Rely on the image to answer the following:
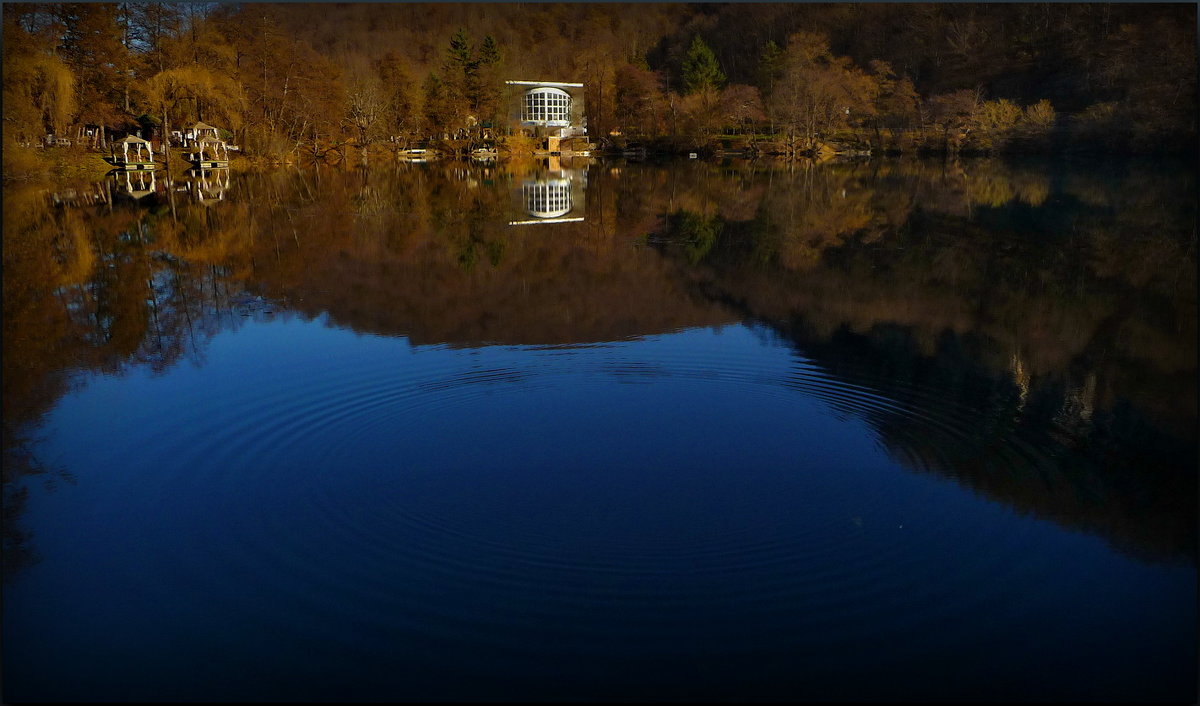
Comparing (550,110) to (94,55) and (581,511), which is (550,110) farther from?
(581,511)

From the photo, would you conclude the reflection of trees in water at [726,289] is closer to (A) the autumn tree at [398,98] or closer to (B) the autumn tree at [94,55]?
(B) the autumn tree at [94,55]

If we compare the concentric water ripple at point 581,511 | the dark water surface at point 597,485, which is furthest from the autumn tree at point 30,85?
the concentric water ripple at point 581,511

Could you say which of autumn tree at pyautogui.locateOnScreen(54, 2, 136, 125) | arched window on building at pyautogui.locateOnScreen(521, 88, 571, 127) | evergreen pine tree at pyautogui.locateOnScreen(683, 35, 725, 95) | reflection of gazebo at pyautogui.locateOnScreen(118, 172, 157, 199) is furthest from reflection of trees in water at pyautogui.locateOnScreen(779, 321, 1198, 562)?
arched window on building at pyautogui.locateOnScreen(521, 88, 571, 127)

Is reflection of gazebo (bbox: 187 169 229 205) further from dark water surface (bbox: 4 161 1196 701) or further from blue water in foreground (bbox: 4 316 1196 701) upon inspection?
blue water in foreground (bbox: 4 316 1196 701)

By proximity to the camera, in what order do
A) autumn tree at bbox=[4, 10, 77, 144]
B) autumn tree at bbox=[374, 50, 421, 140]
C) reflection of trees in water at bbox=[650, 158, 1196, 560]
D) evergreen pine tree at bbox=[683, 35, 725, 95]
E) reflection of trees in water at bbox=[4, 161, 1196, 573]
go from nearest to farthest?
reflection of trees in water at bbox=[650, 158, 1196, 560] < reflection of trees in water at bbox=[4, 161, 1196, 573] < autumn tree at bbox=[4, 10, 77, 144] < autumn tree at bbox=[374, 50, 421, 140] < evergreen pine tree at bbox=[683, 35, 725, 95]

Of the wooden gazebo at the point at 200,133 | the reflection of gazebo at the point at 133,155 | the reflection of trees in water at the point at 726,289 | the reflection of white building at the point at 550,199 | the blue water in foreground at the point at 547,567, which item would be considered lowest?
the blue water in foreground at the point at 547,567

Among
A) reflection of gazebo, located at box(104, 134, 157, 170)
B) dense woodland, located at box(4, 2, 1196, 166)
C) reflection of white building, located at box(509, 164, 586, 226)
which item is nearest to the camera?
reflection of white building, located at box(509, 164, 586, 226)
